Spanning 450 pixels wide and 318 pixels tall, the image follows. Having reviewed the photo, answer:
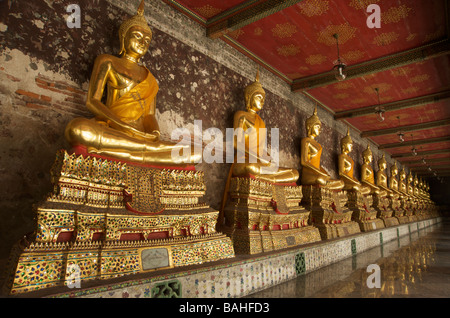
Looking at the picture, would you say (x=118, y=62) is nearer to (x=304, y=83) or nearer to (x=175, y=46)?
(x=175, y=46)

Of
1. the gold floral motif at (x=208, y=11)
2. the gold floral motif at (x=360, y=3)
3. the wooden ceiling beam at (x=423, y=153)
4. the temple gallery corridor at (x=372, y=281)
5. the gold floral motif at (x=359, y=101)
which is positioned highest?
the gold floral motif at (x=208, y=11)

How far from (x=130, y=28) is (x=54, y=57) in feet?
2.52

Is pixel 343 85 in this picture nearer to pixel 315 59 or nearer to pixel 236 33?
pixel 315 59

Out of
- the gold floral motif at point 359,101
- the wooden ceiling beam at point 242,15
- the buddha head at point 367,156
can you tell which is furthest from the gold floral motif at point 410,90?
the wooden ceiling beam at point 242,15

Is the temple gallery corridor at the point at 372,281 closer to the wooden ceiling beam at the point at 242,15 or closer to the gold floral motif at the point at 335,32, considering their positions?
the wooden ceiling beam at the point at 242,15

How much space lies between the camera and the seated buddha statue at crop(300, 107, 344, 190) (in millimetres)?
5203

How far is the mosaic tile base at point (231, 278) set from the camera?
1.74 m

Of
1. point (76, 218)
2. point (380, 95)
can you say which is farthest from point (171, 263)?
point (380, 95)

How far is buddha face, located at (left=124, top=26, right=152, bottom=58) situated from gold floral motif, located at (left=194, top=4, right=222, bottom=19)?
1.11 m

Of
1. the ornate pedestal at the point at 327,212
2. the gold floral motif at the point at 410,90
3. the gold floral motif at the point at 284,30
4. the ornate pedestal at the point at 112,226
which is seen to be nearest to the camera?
the ornate pedestal at the point at 112,226

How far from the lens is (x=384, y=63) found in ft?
16.0

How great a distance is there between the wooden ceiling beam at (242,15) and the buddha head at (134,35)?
4.07ft

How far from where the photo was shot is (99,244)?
1967mm

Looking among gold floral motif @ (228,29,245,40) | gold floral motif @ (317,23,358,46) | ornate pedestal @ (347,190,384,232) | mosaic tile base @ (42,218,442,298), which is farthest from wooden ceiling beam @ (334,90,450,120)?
mosaic tile base @ (42,218,442,298)
